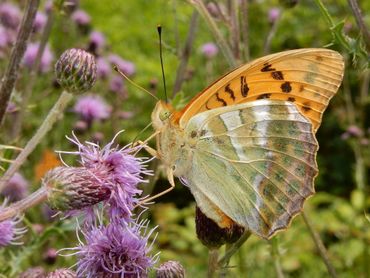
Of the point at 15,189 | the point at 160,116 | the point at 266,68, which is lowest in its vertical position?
the point at 15,189

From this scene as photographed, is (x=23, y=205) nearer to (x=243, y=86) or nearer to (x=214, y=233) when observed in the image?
(x=214, y=233)

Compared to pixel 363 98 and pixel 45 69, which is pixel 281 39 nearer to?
pixel 363 98

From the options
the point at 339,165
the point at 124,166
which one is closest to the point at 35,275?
the point at 124,166

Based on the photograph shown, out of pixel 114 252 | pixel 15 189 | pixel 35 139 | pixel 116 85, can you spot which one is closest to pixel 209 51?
pixel 116 85

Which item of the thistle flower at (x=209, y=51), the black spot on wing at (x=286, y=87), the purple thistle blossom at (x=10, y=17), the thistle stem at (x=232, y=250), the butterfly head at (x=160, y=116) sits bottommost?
the thistle flower at (x=209, y=51)

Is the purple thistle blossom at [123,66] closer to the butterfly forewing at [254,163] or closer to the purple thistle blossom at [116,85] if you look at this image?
the purple thistle blossom at [116,85]

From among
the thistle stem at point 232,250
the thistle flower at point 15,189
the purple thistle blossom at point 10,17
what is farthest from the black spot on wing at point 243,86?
the purple thistle blossom at point 10,17
